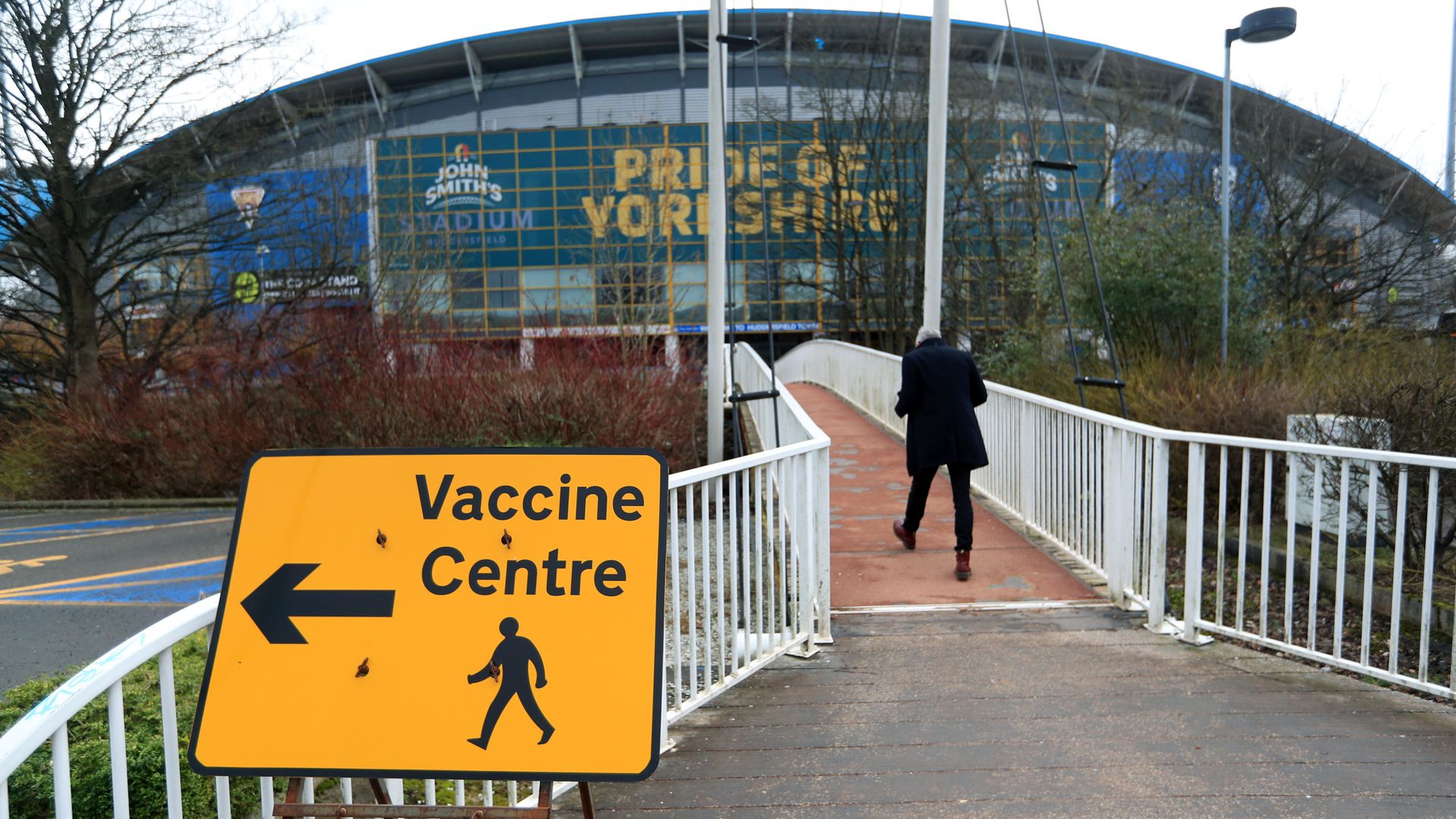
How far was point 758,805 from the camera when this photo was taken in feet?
12.1

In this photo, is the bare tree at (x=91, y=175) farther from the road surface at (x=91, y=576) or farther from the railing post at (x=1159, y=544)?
the railing post at (x=1159, y=544)

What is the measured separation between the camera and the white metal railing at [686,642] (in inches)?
79.0

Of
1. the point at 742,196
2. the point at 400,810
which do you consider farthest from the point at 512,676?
the point at 742,196

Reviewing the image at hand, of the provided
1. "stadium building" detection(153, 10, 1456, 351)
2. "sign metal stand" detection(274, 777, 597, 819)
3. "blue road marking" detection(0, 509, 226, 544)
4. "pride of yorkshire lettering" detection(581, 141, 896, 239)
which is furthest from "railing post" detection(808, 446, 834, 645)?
"pride of yorkshire lettering" detection(581, 141, 896, 239)

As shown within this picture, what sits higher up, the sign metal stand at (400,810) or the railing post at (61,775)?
the railing post at (61,775)

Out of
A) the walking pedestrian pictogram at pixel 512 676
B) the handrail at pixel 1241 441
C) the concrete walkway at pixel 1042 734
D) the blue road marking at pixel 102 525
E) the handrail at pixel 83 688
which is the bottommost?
the blue road marking at pixel 102 525

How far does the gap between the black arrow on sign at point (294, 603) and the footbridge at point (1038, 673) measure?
0.42ft

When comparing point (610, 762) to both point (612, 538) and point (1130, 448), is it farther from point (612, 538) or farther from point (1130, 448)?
point (1130, 448)

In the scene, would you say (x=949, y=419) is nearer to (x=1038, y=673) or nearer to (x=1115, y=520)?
(x=1115, y=520)

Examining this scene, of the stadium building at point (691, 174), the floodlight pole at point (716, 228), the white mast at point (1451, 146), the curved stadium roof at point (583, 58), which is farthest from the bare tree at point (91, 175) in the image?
the curved stadium roof at point (583, 58)

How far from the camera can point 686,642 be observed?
657 centimetres

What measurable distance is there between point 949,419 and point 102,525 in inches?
445

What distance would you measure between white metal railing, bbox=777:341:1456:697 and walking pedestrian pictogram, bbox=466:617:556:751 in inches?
129

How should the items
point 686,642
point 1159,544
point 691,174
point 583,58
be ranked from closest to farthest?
point 1159,544, point 686,642, point 691,174, point 583,58
